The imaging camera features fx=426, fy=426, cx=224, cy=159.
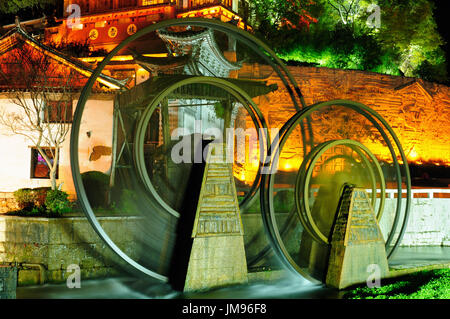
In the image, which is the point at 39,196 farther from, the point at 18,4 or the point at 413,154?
the point at 18,4

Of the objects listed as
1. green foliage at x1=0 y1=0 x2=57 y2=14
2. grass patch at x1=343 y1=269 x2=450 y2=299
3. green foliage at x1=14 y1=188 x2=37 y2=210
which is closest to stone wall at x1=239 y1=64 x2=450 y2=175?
green foliage at x1=14 y1=188 x2=37 y2=210

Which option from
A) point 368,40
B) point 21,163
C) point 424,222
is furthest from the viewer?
point 368,40

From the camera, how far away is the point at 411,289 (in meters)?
7.85

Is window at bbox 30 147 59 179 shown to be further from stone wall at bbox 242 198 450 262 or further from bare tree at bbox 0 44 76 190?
stone wall at bbox 242 198 450 262

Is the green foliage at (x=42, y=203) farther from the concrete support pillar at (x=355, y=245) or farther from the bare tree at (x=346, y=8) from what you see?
the bare tree at (x=346, y=8)

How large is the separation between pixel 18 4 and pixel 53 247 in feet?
Answer: 95.3

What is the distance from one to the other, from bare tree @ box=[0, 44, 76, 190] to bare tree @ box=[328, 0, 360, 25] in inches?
886

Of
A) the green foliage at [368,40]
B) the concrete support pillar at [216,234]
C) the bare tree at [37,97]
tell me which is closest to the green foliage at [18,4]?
the green foliage at [368,40]

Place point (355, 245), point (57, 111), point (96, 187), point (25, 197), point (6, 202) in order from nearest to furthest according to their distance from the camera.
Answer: point (355, 245)
point (25, 197)
point (96, 187)
point (6, 202)
point (57, 111)

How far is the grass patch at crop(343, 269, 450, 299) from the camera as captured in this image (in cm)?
735

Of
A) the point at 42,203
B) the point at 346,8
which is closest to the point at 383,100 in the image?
the point at 346,8

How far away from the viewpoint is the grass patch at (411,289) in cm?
735

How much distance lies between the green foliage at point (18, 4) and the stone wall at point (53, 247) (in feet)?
90.1
